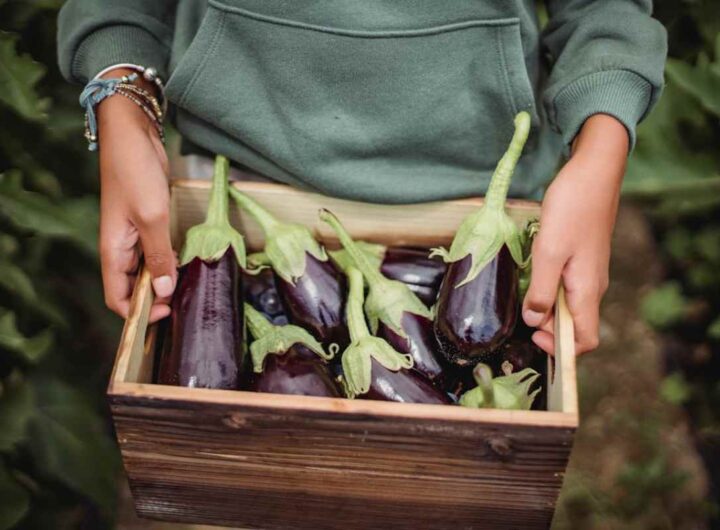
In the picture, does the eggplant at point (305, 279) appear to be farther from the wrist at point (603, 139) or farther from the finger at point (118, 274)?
the wrist at point (603, 139)

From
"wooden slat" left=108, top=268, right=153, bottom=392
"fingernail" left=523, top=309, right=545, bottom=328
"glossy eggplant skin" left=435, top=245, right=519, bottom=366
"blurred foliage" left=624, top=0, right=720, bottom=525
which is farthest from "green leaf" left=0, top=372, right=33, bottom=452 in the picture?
"blurred foliage" left=624, top=0, right=720, bottom=525

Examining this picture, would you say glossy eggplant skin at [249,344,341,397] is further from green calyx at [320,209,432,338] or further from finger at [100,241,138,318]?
finger at [100,241,138,318]

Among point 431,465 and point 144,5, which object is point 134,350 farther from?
point 144,5

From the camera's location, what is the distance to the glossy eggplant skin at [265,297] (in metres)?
1.10

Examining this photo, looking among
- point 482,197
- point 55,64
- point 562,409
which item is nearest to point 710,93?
point 482,197

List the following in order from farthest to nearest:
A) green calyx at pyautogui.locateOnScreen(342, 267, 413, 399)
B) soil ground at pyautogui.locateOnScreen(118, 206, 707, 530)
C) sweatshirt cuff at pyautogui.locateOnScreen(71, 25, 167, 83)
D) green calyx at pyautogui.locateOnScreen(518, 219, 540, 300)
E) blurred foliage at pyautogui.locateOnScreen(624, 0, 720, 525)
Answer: blurred foliage at pyautogui.locateOnScreen(624, 0, 720, 525), soil ground at pyautogui.locateOnScreen(118, 206, 707, 530), sweatshirt cuff at pyautogui.locateOnScreen(71, 25, 167, 83), green calyx at pyautogui.locateOnScreen(518, 219, 540, 300), green calyx at pyautogui.locateOnScreen(342, 267, 413, 399)

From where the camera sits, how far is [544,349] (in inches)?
39.5

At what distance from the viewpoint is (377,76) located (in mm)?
1093

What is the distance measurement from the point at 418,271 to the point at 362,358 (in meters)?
0.19

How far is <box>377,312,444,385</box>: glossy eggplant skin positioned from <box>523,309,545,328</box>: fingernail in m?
0.12

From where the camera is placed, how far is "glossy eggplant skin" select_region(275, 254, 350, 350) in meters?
1.04

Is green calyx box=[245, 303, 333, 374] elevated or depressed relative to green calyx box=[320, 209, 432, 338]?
depressed

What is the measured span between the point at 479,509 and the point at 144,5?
0.87 m

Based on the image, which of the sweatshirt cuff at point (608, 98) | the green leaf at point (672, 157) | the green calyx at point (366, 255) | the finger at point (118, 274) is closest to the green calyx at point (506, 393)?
the green calyx at point (366, 255)
